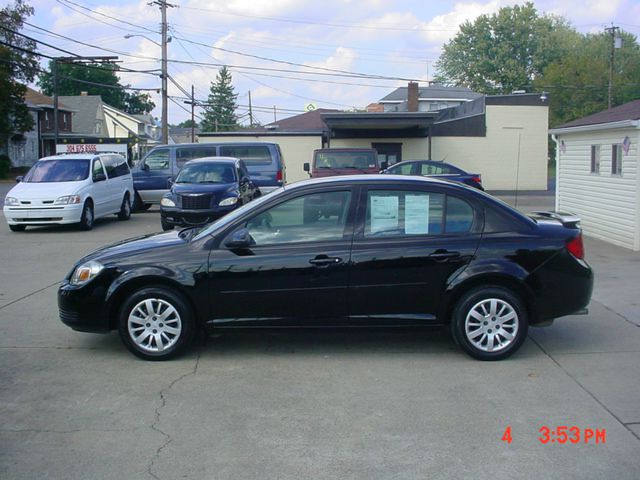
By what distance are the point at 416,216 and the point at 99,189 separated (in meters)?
13.2

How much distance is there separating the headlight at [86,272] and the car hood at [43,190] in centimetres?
1067

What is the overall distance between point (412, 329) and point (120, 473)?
10.1 ft

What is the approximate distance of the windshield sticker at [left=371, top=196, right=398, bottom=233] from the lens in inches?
260

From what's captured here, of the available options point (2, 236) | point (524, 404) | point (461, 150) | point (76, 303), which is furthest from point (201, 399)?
point (461, 150)

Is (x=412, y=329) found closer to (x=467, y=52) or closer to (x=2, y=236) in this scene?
(x=2, y=236)

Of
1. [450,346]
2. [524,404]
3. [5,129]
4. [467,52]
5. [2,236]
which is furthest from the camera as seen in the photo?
[467,52]

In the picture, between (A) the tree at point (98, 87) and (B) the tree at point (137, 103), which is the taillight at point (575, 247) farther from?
(B) the tree at point (137, 103)

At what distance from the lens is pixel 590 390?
5801 millimetres

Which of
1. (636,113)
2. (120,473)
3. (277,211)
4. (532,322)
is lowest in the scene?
(120,473)

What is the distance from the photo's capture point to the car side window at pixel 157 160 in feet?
73.3

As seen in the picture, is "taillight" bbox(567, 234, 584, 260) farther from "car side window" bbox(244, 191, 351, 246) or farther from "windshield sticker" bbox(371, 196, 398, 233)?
"car side window" bbox(244, 191, 351, 246)

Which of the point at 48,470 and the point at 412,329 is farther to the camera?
the point at 412,329

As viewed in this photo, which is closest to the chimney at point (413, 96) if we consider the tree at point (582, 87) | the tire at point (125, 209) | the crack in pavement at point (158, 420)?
the tree at point (582, 87)

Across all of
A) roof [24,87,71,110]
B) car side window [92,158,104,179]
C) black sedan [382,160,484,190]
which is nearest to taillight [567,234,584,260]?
car side window [92,158,104,179]
